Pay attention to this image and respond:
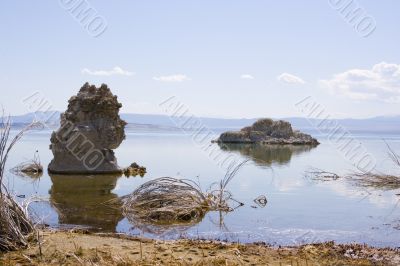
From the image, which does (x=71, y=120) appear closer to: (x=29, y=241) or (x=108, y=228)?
(x=108, y=228)

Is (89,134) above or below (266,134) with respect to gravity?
below

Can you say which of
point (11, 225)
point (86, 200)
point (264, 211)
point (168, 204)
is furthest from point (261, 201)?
point (11, 225)

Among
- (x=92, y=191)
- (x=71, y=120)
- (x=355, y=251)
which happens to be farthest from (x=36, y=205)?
(x=71, y=120)

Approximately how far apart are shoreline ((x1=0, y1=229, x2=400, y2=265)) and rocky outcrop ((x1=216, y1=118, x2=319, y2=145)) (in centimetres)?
5054

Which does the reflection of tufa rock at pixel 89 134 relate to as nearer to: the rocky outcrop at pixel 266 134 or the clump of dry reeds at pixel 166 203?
the clump of dry reeds at pixel 166 203

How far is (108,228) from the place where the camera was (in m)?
10.2

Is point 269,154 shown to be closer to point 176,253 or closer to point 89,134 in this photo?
point 89,134

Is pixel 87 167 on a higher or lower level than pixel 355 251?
higher

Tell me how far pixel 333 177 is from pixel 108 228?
493 inches

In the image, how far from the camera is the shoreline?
7062mm

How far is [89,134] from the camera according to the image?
2147 cm

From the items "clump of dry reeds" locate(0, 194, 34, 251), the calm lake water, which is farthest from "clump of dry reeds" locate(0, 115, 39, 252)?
the calm lake water

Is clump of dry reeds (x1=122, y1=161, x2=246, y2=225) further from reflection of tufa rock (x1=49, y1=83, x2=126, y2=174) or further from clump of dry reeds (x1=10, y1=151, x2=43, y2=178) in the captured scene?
clump of dry reeds (x1=10, y1=151, x2=43, y2=178)

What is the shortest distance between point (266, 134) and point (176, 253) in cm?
5304
